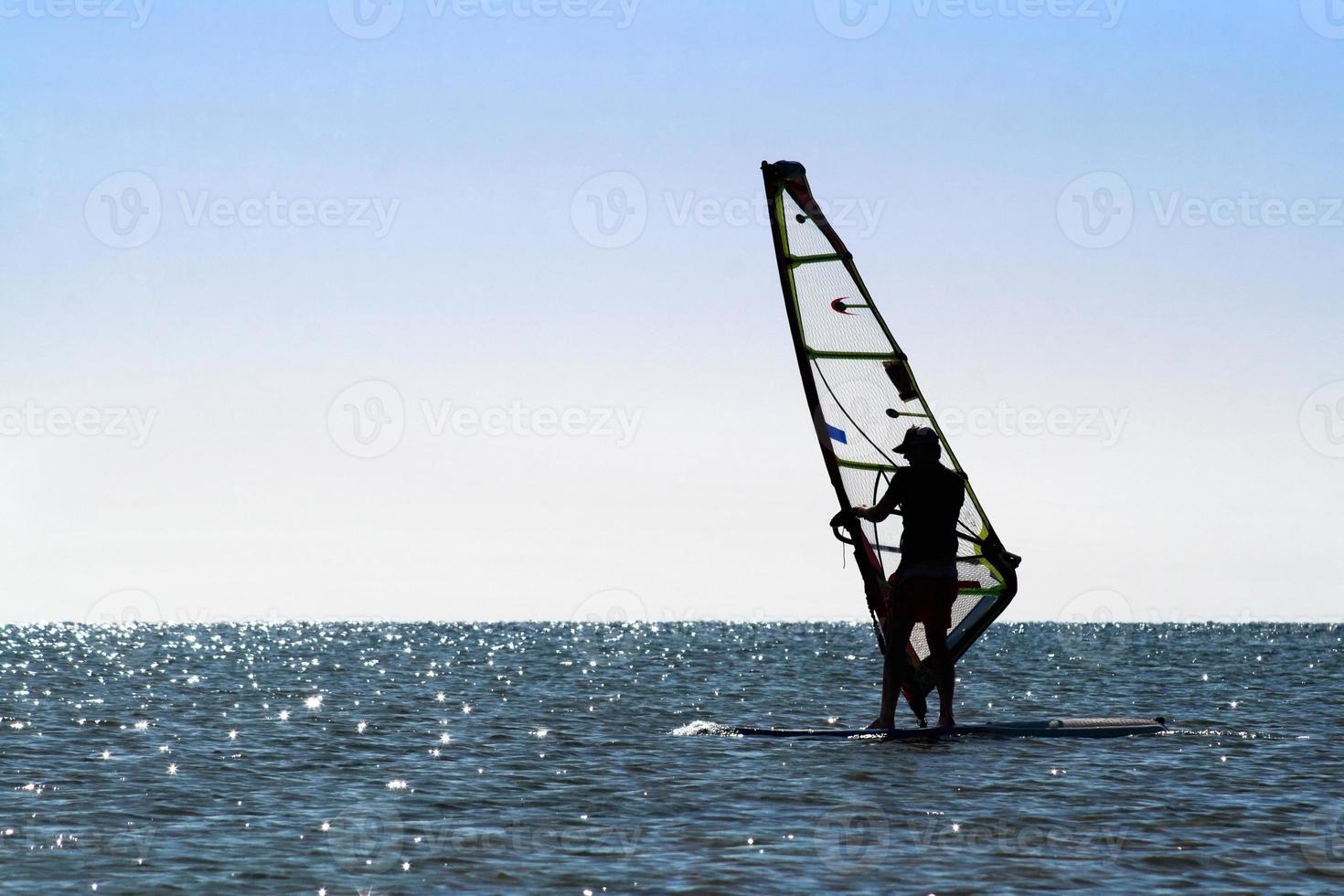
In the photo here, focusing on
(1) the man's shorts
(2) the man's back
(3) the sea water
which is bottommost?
(3) the sea water

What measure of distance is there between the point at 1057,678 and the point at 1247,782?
703 inches

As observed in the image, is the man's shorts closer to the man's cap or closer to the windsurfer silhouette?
the windsurfer silhouette

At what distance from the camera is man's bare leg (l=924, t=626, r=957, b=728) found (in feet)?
38.9

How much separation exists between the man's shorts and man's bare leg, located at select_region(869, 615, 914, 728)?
4.9 inches

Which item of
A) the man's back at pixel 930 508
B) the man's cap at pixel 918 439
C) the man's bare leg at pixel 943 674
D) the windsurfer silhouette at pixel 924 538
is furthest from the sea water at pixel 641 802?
the man's cap at pixel 918 439

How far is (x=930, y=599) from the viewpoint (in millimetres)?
11727

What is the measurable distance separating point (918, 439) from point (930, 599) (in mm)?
1351

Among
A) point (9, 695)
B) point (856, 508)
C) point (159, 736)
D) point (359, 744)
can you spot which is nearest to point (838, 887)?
point (856, 508)

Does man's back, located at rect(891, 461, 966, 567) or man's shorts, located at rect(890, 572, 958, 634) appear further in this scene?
man's shorts, located at rect(890, 572, 958, 634)

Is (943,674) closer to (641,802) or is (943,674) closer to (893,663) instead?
(893,663)

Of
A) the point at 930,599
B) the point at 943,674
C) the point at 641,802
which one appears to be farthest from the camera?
the point at 943,674

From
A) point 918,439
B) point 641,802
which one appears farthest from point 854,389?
point 641,802

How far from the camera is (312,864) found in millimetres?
7492

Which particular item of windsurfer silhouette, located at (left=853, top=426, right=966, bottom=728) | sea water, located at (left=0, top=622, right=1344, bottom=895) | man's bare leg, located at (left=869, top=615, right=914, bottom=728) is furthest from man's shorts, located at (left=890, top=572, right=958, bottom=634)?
sea water, located at (left=0, top=622, right=1344, bottom=895)
